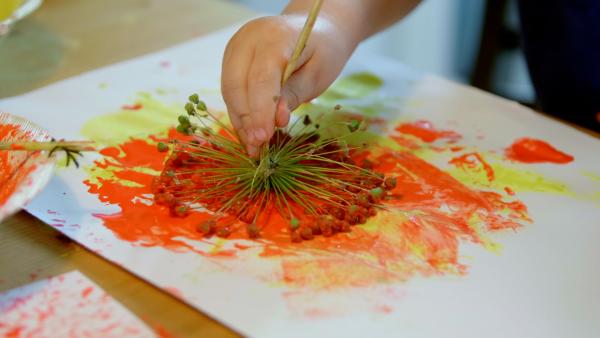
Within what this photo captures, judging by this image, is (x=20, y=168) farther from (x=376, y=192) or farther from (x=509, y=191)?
(x=509, y=191)

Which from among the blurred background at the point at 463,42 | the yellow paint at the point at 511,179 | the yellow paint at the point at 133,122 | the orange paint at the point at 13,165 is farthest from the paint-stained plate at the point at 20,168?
the blurred background at the point at 463,42

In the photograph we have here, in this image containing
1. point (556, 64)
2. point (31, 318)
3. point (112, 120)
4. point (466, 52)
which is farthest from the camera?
point (466, 52)

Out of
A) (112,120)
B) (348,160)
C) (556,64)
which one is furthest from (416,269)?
(556,64)

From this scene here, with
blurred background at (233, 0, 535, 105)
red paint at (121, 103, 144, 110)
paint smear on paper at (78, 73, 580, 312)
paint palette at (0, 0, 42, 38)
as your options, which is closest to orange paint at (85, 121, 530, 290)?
paint smear on paper at (78, 73, 580, 312)

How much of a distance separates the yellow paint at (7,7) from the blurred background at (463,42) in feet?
2.82

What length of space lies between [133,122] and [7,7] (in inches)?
10.9

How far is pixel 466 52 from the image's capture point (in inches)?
77.5

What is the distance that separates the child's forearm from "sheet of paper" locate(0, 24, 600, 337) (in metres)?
0.10

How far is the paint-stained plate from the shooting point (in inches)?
18.2

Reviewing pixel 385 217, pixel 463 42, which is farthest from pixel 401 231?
pixel 463 42

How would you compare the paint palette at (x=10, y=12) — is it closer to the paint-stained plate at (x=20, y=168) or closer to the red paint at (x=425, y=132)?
the paint-stained plate at (x=20, y=168)

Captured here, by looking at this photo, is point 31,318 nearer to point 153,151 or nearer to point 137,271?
point 137,271

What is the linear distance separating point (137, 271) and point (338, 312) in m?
0.17

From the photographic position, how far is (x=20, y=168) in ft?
1.73
